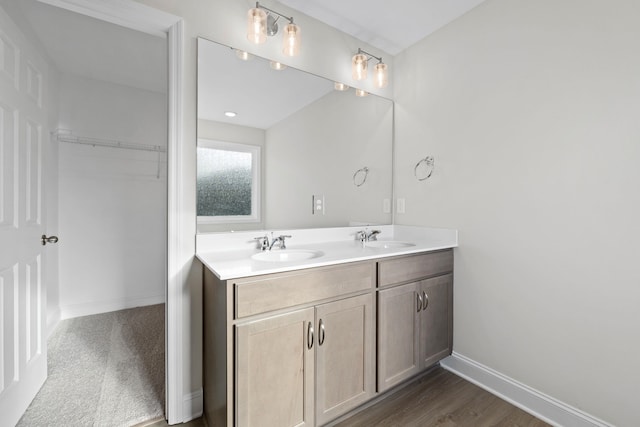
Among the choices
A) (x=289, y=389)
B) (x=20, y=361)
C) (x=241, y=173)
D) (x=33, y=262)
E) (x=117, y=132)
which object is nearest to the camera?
(x=289, y=389)


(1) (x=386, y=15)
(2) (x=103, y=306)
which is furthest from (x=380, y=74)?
(2) (x=103, y=306)

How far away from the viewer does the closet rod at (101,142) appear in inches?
108

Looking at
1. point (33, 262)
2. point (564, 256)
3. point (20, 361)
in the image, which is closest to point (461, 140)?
point (564, 256)

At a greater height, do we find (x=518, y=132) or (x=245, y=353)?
(x=518, y=132)

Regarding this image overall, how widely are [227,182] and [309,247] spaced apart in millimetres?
660

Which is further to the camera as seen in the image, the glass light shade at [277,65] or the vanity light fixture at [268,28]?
the glass light shade at [277,65]

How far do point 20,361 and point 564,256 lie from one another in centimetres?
279

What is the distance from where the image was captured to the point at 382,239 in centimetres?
235

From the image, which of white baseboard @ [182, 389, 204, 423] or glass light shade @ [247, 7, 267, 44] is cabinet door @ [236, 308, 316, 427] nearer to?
white baseboard @ [182, 389, 204, 423]

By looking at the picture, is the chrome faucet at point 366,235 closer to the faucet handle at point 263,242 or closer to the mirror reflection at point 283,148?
the mirror reflection at point 283,148

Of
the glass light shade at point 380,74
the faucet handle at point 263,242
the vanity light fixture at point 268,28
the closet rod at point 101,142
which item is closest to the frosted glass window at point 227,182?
the faucet handle at point 263,242

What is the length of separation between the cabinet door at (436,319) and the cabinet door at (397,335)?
7 centimetres

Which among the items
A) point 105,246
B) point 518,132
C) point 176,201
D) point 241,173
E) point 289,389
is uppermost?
point 518,132

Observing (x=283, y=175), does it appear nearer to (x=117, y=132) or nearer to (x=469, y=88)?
(x=469, y=88)
